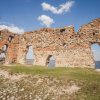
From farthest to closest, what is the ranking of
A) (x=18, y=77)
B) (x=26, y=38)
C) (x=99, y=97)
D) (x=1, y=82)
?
(x=26, y=38), (x=18, y=77), (x=1, y=82), (x=99, y=97)

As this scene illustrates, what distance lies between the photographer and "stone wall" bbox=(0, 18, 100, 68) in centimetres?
2303

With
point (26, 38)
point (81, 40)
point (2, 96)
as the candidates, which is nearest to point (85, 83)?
point (2, 96)

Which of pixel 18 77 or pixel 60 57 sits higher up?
pixel 60 57

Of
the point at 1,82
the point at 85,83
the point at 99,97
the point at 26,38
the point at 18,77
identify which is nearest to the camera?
the point at 99,97

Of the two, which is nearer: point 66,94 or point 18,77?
point 66,94

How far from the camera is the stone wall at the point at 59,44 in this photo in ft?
75.6

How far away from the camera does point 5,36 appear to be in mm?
32000

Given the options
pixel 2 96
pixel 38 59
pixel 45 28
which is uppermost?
pixel 45 28

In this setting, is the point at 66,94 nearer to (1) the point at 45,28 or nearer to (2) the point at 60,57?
(2) the point at 60,57

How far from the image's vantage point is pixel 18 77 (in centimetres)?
1691

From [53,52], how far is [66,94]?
14301 millimetres

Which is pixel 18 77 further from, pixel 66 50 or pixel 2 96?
pixel 66 50

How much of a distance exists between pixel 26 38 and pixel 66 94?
1940 centimetres

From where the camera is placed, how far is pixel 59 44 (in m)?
25.8
